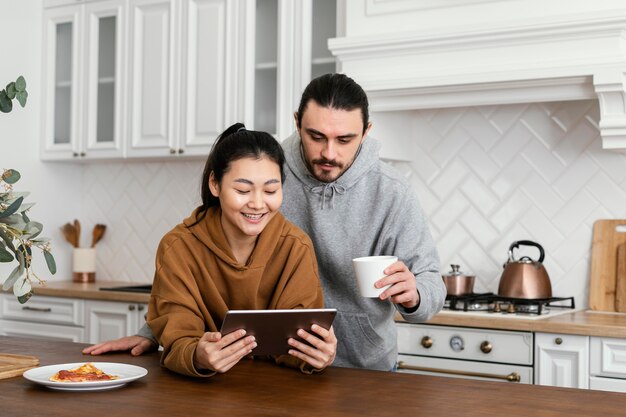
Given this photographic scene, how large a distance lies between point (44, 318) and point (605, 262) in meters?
2.65

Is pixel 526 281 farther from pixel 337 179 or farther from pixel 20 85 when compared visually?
pixel 20 85

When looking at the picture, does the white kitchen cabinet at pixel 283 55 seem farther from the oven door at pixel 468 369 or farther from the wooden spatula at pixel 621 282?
the wooden spatula at pixel 621 282

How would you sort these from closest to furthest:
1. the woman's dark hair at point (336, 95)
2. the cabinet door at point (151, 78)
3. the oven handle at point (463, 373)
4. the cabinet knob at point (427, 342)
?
the woman's dark hair at point (336, 95) → the oven handle at point (463, 373) → the cabinet knob at point (427, 342) → the cabinet door at point (151, 78)

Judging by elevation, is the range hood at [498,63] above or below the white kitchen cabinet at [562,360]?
above

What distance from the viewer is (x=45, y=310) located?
4195 millimetres

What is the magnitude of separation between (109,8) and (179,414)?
10.8ft

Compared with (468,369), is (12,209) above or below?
above

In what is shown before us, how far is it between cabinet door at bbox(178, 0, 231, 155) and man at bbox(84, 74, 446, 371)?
161 cm

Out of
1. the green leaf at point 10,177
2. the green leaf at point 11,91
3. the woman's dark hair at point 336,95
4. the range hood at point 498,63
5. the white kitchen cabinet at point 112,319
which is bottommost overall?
the white kitchen cabinet at point 112,319

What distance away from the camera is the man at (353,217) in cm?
217

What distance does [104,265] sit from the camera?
15.5ft

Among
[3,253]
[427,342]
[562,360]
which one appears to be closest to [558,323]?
[562,360]

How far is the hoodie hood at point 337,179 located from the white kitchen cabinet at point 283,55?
132 cm

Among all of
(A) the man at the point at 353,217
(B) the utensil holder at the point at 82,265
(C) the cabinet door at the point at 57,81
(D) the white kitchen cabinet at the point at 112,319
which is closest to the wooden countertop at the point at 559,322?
(A) the man at the point at 353,217
